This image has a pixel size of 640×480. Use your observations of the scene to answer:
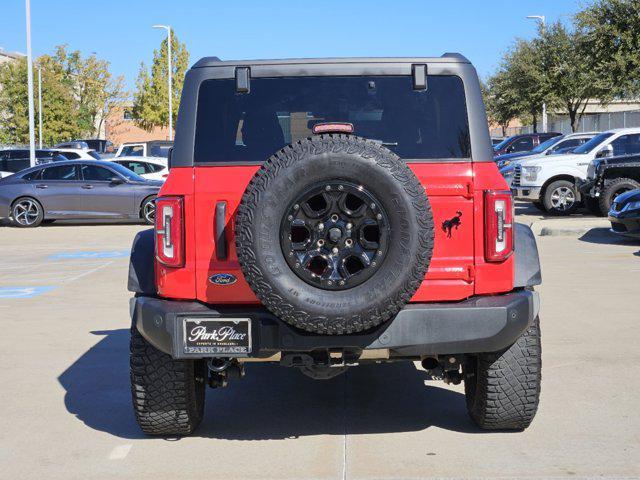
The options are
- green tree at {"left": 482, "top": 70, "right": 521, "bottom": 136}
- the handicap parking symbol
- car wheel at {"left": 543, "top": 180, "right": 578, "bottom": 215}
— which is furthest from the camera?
green tree at {"left": 482, "top": 70, "right": 521, "bottom": 136}

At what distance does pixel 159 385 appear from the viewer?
5.48m

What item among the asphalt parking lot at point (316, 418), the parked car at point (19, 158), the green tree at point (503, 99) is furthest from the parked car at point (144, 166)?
the green tree at point (503, 99)

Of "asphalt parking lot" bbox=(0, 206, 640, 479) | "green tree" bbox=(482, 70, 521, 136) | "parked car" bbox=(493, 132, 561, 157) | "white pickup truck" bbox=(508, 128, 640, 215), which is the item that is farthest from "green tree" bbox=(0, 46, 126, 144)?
"asphalt parking lot" bbox=(0, 206, 640, 479)

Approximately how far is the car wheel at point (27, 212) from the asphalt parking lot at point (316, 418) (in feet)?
40.5

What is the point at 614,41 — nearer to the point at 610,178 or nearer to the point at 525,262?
the point at 610,178

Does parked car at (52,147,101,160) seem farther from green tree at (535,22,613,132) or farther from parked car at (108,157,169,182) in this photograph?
green tree at (535,22,613,132)

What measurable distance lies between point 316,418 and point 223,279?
4.64ft

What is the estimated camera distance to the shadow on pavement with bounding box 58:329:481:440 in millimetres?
5926

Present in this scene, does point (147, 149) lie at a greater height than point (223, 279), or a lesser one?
greater

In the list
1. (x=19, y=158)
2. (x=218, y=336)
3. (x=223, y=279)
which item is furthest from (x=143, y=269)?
(x=19, y=158)

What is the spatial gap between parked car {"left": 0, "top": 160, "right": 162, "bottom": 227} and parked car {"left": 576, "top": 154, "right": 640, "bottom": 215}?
8921 millimetres

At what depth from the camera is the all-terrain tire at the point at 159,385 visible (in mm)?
5473

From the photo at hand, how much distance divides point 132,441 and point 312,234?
1770 millimetres

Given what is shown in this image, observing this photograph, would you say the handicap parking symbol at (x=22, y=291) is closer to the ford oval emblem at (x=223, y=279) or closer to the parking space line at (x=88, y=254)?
the parking space line at (x=88, y=254)
